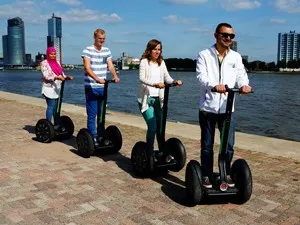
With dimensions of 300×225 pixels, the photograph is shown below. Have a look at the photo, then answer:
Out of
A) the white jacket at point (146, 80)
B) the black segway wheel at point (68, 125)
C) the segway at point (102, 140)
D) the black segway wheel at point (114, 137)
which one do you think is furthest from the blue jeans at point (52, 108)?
the white jacket at point (146, 80)

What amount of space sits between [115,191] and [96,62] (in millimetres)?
2394

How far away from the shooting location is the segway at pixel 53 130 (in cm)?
719

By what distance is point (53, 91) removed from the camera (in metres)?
7.44

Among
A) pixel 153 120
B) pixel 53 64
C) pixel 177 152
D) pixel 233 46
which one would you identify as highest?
pixel 233 46

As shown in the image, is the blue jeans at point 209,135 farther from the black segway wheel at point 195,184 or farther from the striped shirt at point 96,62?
the striped shirt at point 96,62

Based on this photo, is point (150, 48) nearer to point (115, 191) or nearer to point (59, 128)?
point (115, 191)

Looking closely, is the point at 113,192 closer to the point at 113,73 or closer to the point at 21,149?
the point at 113,73

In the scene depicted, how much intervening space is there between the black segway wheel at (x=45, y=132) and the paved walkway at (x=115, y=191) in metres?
0.22

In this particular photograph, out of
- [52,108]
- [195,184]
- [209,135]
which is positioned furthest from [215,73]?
[52,108]

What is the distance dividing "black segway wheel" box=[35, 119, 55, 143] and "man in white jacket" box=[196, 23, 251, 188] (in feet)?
12.7

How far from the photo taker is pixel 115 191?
179 inches

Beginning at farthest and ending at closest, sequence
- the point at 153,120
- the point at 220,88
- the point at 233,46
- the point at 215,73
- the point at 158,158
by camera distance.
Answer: the point at 158,158 < the point at 153,120 < the point at 233,46 < the point at 215,73 < the point at 220,88

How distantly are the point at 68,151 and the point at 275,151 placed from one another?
3.63 metres

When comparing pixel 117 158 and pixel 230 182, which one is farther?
pixel 117 158
